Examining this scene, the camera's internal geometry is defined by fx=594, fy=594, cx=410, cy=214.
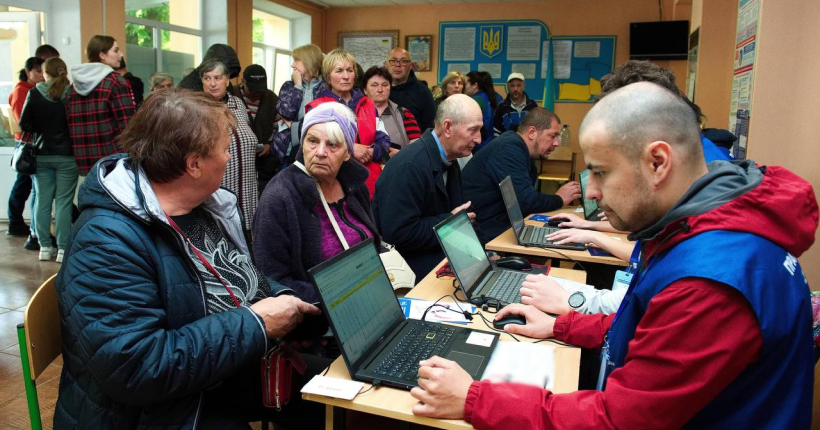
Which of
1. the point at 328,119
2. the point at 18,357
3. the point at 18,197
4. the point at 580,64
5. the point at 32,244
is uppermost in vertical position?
the point at 580,64

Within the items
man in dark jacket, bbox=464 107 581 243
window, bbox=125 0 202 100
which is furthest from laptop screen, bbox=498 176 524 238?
window, bbox=125 0 202 100

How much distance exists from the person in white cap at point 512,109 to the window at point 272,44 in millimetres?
3912

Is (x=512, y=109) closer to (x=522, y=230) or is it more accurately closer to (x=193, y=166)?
(x=522, y=230)

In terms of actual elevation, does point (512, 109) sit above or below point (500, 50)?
below

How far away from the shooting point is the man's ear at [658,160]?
104cm

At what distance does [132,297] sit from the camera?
4.22 ft

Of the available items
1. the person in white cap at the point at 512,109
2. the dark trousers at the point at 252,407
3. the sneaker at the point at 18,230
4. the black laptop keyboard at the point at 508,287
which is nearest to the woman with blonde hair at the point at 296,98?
the black laptop keyboard at the point at 508,287

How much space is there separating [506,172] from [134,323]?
8.40ft

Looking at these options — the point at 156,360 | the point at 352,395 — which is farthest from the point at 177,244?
the point at 352,395

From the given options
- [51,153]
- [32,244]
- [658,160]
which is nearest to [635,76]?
[658,160]

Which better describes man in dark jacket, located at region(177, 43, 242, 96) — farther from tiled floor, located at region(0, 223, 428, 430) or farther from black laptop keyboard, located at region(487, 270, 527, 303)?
black laptop keyboard, located at region(487, 270, 527, 303)

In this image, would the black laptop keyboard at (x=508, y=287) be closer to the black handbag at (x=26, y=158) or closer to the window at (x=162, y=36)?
the black handbag at (x=26, y=158)

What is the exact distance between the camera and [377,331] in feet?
5.13

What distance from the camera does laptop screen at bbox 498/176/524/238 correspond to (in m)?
3.08
